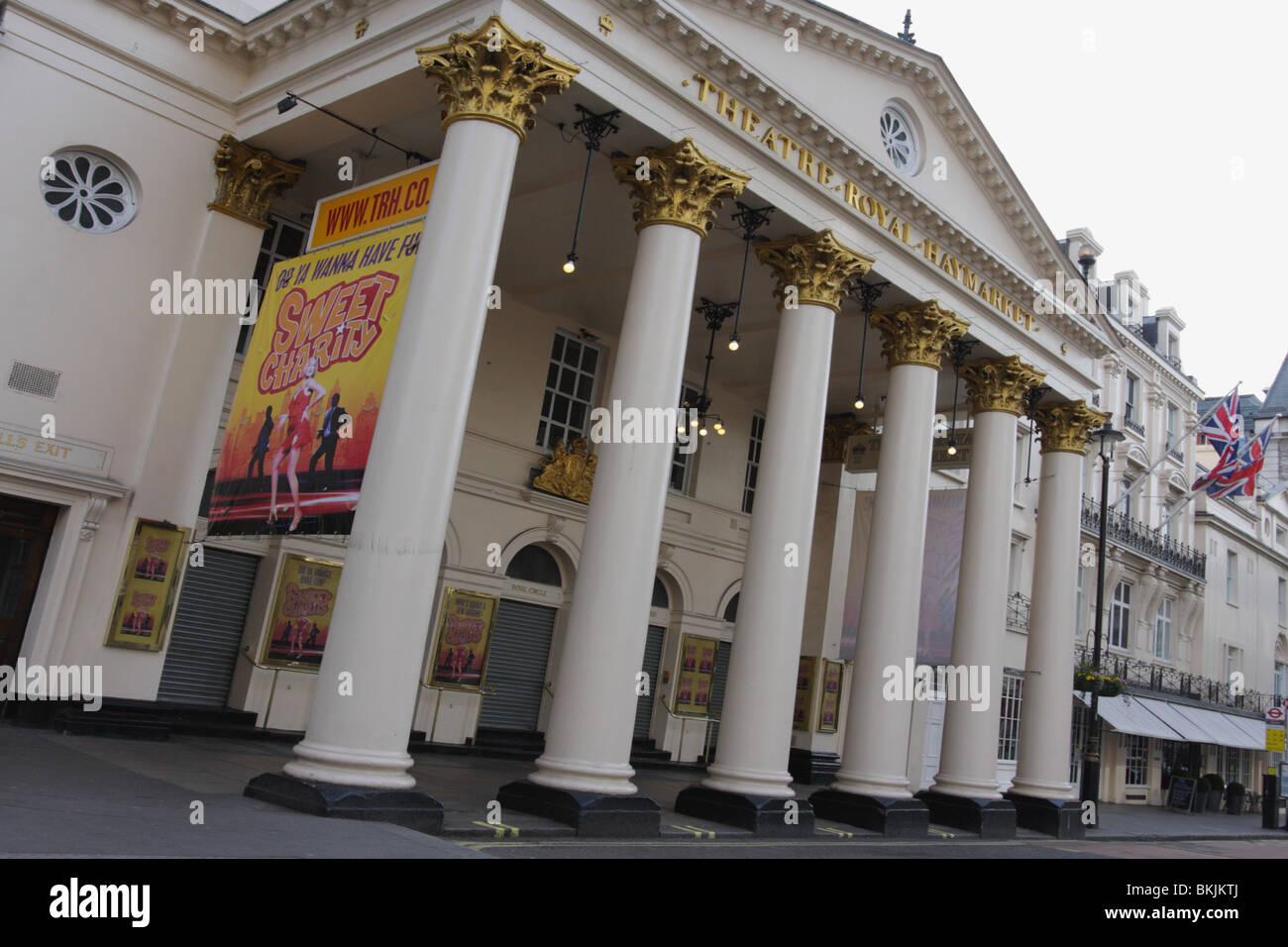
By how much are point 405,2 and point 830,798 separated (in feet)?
37.0

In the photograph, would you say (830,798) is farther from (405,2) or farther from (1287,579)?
(1287,579)

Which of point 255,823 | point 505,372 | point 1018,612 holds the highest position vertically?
point 505,372

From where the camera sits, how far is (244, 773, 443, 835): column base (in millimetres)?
8477

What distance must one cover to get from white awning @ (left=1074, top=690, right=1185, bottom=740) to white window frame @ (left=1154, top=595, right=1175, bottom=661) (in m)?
3.64

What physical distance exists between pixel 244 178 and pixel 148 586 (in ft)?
17.1

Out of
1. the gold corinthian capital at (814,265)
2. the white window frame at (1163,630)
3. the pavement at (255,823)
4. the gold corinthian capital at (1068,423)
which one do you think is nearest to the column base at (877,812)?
the pavement at (255,823)

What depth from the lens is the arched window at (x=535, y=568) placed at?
1839cm

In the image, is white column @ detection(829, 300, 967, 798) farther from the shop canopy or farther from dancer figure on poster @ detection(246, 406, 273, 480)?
the shop canopy

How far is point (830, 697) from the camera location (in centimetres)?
2239

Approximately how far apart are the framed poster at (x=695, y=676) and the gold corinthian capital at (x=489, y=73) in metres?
12.7

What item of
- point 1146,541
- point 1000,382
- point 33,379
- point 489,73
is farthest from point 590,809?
point 1146,541

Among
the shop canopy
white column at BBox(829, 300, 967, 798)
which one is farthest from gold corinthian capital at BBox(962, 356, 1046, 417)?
the shop canopy

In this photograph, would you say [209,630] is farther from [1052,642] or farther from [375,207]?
[1052,642]

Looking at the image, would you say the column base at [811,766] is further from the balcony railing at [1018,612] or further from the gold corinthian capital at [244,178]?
the gold corinthian capital at [244,178]
